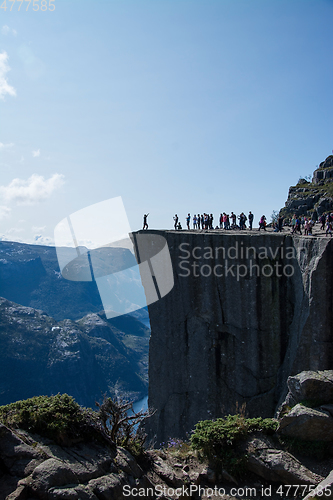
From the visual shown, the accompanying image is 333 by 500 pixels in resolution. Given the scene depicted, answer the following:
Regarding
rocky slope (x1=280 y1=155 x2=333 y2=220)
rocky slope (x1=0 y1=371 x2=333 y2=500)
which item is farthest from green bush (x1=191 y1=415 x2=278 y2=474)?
rocky slope (x1=280 y1=155 x2=333 y2=220)

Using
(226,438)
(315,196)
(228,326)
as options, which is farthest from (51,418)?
(315,196)

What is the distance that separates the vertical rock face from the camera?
18.1 metres

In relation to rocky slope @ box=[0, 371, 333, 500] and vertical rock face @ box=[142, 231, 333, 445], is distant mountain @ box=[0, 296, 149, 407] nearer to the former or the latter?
vertical rock face @ box=[142, 231, 333, 445]

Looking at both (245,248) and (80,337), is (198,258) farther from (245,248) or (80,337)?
(80,337)

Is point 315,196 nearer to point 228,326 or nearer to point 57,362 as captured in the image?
point 228,326

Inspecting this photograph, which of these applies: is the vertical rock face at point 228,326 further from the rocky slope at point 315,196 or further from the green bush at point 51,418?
the rocky slope at point 315,196

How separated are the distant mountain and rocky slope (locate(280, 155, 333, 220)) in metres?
141

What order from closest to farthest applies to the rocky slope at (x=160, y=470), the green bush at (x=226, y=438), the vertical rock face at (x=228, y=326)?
1. the rocky slope at (x=160, y=470)
2. the green bush at (x=226, y=438)
3. the vertical rock face at (x=228, y=326)

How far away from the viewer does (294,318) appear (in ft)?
59.8

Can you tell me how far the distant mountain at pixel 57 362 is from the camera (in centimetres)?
15250

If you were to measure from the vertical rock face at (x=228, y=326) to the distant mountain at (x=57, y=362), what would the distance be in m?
146

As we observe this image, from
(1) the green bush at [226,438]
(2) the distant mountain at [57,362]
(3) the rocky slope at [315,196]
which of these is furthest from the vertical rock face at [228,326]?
(2) the distant mountain at [57,362]

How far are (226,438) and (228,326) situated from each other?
10.6m

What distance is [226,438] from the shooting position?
9961 millimetres
